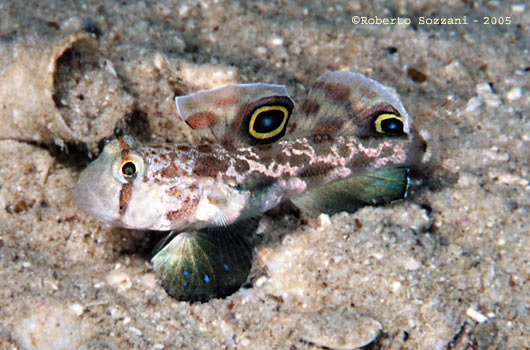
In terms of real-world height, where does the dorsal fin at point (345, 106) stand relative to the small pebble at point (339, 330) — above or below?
above

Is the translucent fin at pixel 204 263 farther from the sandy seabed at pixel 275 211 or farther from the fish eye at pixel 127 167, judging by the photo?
the fish eye at pixel 127 167

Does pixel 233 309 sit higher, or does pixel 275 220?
pixel 275 220

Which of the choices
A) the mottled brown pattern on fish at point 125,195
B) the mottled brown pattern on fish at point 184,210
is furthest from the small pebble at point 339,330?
the mottled brown pattern on fish at point 125,195

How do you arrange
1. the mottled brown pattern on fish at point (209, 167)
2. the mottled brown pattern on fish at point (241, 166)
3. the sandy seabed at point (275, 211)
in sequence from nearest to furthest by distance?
the sandy seabed at point (275, 211)
the mottled brown pattern on fish at point (209, 167)
the mottled brown pattern on fish at point (241, 166)

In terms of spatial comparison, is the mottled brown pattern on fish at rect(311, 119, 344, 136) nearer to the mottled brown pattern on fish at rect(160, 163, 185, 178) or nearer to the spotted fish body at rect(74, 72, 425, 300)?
the spotted fish body at rect(74, 72, 425, 300)

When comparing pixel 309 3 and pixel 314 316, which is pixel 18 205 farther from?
pixel 309 3

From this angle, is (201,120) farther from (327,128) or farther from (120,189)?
(327,128)

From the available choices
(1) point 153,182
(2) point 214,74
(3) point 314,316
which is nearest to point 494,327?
(3) point 314,316
